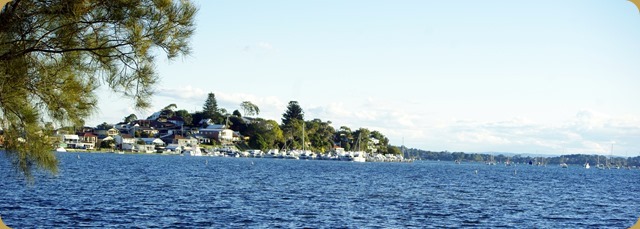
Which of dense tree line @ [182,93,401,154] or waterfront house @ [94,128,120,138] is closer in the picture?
waterfront house @ [94,128,120,138]

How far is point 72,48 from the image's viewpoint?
300 inches

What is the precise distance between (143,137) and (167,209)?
88695 millimetres

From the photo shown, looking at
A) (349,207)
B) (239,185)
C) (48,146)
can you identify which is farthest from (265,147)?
(48,146)

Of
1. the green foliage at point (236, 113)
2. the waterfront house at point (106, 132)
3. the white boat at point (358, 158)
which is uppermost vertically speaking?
the green foliage at point (236, 113)

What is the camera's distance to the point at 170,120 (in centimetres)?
11738

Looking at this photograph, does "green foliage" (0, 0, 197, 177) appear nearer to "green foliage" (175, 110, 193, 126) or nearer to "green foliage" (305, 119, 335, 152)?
"green foliage" (175, 110, 193, 126)

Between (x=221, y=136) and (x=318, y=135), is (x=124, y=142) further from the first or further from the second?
(x=318, y=135)

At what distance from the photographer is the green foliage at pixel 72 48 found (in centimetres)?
740

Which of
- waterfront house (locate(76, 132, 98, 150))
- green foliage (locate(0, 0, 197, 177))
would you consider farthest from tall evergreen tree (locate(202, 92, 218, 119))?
green foliage (locate(0, 0, 197, 177))

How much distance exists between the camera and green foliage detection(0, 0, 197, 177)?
7398 millimetres

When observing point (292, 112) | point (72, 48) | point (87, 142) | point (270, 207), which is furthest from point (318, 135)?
point (72, 48)

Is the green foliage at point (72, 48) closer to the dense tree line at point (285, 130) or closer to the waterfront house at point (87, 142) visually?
the waterfront house at point (87, 142)

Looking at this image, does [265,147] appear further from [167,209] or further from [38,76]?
[38,76]

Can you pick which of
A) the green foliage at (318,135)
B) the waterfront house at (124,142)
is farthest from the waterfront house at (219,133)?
the green foliage at (318,135)
